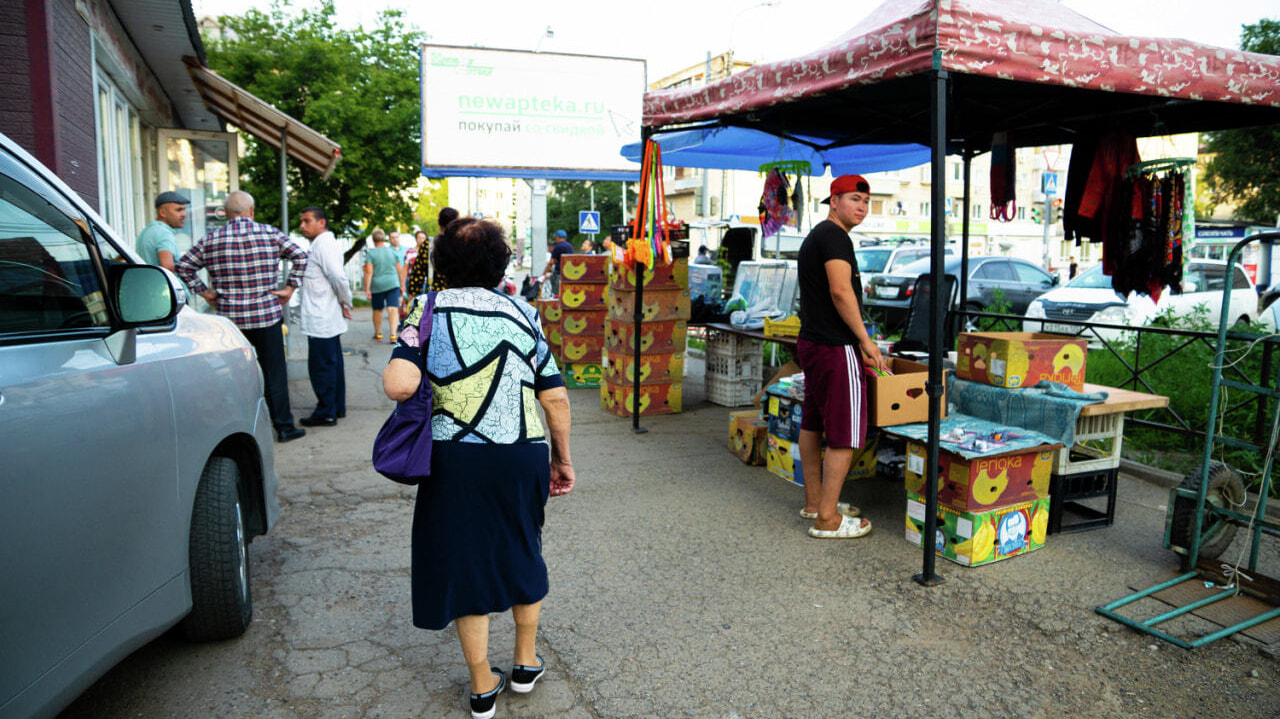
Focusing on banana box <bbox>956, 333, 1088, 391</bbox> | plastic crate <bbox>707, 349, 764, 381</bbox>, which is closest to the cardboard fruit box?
→ banana box <bbox>956, 333, 1088, 391</bbox>

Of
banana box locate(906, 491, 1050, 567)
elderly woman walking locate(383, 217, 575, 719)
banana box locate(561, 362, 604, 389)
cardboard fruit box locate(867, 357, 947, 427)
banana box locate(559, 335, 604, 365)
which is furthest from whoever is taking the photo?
banana box locate(561, 362, 604, 389)

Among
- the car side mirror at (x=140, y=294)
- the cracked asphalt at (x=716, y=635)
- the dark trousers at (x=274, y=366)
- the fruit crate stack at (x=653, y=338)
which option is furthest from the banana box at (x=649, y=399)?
the car side mirror at (x=140, y=294)

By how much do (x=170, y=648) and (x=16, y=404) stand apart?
184 cm

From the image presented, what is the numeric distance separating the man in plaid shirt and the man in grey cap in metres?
0.25

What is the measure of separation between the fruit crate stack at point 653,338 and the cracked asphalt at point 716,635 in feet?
9.08

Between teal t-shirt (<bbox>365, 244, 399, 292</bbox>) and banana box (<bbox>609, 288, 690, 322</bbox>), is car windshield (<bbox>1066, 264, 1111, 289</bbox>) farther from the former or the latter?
teal t-shirt (<bbox>365, 244, 399, 292</bbox>)

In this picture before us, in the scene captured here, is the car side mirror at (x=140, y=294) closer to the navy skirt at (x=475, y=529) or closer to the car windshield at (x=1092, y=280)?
the navy skirt at (x=475, y=529)

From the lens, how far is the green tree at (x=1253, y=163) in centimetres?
2527

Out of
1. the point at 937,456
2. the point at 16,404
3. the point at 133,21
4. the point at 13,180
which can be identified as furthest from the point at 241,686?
the point at 133,21

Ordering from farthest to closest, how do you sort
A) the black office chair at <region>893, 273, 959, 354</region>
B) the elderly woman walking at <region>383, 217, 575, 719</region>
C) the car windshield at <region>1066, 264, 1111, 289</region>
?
the car windshield at <region>1066, 264, 1111, 289</region> < the black office chair at <region>893, 273, 959, 354</region> < the elderly woman walking at <region>383, 217, 575, 719</region>

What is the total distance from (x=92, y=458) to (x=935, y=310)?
343 cm

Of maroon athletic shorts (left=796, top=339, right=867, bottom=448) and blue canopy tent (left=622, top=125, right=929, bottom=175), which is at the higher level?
blue canopy tent (left=622, top=125, right=929, bottom=175)

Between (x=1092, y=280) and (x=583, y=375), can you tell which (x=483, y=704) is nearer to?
(x=583, y=375)

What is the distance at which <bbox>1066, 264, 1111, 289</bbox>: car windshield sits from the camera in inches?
499
